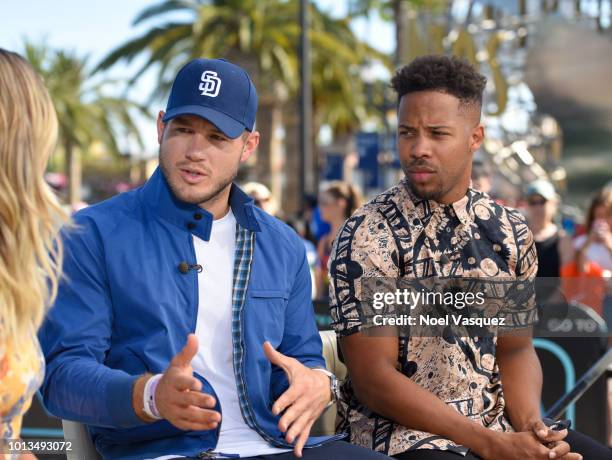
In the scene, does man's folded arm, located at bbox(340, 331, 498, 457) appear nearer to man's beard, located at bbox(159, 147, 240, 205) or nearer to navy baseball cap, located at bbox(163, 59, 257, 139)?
man's beard, located at bbox(159, 147, 240, 205)

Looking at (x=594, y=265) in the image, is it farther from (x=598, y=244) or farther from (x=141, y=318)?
(x=141, y=318)

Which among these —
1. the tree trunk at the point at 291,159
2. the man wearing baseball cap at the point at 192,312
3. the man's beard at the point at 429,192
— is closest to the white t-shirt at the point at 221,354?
the man wearing baseball cap at the point at 192,312

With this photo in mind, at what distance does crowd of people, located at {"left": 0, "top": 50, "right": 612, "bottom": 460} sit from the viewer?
2.31 meters

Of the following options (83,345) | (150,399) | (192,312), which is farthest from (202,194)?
(150,399)

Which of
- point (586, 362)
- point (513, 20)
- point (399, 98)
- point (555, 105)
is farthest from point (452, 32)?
point (399, 98)

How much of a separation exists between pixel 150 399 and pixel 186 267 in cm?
49

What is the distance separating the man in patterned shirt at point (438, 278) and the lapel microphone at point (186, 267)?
60 cm

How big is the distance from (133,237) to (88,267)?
0.56 feet

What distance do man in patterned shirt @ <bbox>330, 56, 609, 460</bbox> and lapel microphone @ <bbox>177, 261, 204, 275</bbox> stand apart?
0.60 meters

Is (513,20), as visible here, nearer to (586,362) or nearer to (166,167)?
(586,362)

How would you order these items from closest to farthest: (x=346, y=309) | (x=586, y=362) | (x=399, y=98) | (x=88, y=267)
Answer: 1. (x=88, y=267)
2. (x=346, y=309)
3. (x=399, y=98)
4. (x=586, y=362)

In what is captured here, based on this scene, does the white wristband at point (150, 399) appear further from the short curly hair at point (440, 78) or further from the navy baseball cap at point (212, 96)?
the short curly hair at point (440, 78)

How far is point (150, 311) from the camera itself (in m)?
2.79

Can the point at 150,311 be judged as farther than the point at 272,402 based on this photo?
No
